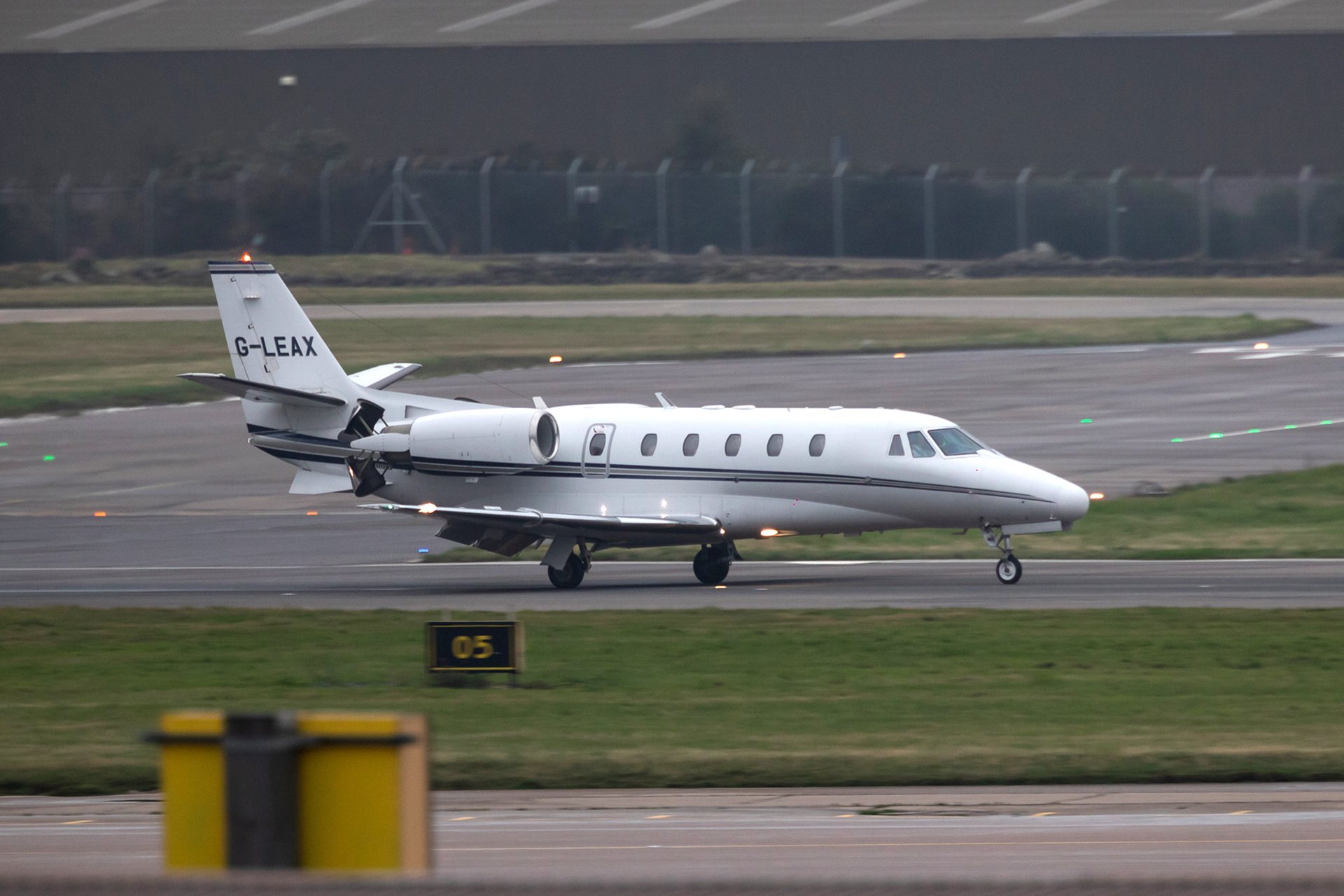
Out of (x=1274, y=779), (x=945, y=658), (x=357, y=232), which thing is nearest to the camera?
(x=1274, y=779)

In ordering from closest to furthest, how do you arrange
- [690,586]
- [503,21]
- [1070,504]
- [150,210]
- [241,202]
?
1. [1070,504]
2. [690,586]
3. [241,202]
4. [150,210]
5. [503,21]

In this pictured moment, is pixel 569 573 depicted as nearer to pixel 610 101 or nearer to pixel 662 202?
pixel 662 202

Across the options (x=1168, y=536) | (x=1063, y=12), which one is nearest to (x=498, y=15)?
(x=1063, y=12)

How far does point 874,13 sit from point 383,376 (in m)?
47.1

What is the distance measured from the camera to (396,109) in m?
78.1

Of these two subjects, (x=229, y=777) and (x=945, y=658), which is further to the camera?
(x=945, y=658)

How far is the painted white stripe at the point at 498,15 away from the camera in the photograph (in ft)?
255

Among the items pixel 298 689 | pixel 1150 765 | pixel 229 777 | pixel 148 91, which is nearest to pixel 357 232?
pixel 148 91

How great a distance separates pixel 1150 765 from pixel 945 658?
238 inches

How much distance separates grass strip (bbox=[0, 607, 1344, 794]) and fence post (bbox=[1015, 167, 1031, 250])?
153ft

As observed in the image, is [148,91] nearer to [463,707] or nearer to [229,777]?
[463,707]

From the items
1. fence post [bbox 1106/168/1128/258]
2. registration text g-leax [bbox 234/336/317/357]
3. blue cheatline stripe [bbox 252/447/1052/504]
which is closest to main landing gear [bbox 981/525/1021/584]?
blue cheatline stripe [bbox 252/447/1052/504]

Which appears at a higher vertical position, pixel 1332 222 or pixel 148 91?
pixel 148 91

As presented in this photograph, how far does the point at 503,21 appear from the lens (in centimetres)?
7794
